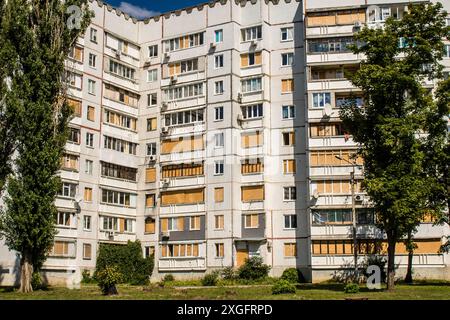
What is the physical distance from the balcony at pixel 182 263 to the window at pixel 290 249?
7.65 meters

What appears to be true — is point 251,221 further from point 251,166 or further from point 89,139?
point 89,139

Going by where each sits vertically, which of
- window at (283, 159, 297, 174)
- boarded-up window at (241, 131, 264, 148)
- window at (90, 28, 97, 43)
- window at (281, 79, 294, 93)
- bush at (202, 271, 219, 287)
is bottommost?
bush at (202, 271, 219, 287)

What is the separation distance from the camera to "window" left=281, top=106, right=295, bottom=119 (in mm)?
58375

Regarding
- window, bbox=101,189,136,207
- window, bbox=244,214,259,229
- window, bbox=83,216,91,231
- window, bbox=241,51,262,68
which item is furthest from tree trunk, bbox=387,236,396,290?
window, bbox=101,189,136,207

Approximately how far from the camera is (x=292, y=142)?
57938mm

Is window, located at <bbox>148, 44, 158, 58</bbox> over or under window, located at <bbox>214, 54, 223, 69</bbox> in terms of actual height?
over

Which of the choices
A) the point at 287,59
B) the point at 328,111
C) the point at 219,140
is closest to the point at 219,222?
the point at 219,140

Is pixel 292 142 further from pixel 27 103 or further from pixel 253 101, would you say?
pixel 27 103

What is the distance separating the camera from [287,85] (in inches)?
2330

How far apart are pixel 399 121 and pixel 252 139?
937 inches

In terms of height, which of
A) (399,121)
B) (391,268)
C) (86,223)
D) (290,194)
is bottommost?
(391,268)

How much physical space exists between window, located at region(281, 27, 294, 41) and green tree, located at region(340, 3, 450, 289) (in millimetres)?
22257

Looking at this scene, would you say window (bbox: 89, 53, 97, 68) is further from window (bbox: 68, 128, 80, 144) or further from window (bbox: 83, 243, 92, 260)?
window (bbox: 83, 243, 92, 260)
